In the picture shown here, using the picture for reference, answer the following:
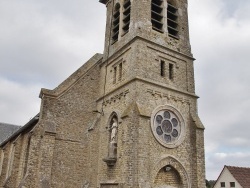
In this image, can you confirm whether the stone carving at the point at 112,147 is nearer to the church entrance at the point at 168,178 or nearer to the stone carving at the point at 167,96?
the church entrance at the point at 168,178

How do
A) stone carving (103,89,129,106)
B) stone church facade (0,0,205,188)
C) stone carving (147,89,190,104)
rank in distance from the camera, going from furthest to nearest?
stone carving (103,89,129,106), stone carving (147,89,190,104), stone church facade (0,0,205,188)

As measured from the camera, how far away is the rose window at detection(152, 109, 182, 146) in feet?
51.3

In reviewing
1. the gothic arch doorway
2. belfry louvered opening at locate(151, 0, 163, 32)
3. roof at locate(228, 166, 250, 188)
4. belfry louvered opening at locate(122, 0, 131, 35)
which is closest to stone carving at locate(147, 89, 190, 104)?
the gothic arch doorway

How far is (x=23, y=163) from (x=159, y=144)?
9851mm

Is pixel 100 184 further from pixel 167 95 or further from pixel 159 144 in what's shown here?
pixel 167 95

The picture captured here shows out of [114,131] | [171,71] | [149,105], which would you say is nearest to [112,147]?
[114,131]

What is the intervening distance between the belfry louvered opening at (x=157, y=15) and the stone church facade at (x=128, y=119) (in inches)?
2.6

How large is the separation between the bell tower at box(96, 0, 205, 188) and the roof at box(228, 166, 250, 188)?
1465cm

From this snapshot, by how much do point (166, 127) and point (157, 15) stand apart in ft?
25.2

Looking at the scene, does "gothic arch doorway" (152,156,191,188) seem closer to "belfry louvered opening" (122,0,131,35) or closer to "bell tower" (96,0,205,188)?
"bell tower" (96,0,205,188)

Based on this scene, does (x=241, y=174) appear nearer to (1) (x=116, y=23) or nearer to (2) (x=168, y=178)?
(2) (x=168, y=178)

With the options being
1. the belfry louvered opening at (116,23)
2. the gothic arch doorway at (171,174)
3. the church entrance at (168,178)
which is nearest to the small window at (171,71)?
the belfry louvered opening at (116,23)

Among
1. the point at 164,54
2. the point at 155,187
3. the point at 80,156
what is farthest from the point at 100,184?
the point at 164,54

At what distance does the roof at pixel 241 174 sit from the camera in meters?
28.1
